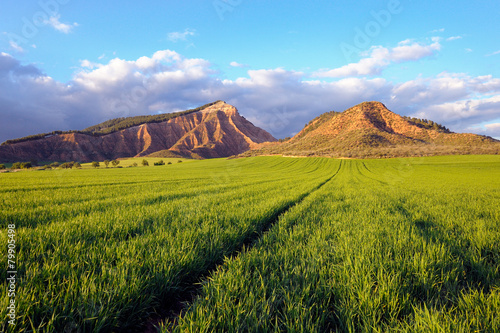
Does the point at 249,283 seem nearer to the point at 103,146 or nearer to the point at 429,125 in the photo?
the point at 429,125

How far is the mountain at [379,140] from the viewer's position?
80688mm

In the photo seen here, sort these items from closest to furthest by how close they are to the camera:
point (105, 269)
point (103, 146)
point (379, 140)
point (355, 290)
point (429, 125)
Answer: point (355, 290) → point (105, 269) → point (379, 140) → point (429, 125) → point (103, 146)

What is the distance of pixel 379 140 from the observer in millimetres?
95375

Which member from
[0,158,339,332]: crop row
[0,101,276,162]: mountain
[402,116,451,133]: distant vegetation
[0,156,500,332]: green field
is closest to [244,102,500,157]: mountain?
[402,116,451,133]: distant vegetation

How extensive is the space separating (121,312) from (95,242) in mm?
1883

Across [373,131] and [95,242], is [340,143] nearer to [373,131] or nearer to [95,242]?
[373,131]

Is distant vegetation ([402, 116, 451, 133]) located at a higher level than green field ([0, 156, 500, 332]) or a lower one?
higher

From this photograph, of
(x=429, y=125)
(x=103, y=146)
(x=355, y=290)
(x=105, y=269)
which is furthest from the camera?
(x=103, y=146)

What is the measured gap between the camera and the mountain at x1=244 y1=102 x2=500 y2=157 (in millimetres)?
80688

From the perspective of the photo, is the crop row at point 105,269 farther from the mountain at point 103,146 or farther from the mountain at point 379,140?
the mountain at point 103,146

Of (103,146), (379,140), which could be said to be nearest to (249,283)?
(379,140)

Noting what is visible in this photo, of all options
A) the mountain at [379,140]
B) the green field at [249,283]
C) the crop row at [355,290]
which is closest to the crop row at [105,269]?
the green field at [249,283]

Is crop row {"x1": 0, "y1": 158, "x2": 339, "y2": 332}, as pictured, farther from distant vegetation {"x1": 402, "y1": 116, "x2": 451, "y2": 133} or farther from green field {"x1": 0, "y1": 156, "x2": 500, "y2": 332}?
distant vegetation {"x1": 402, "y1": 116, "x2": 451, "y2": 133}

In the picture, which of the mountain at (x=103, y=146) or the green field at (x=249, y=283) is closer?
the green field at (x=249, y=283)
